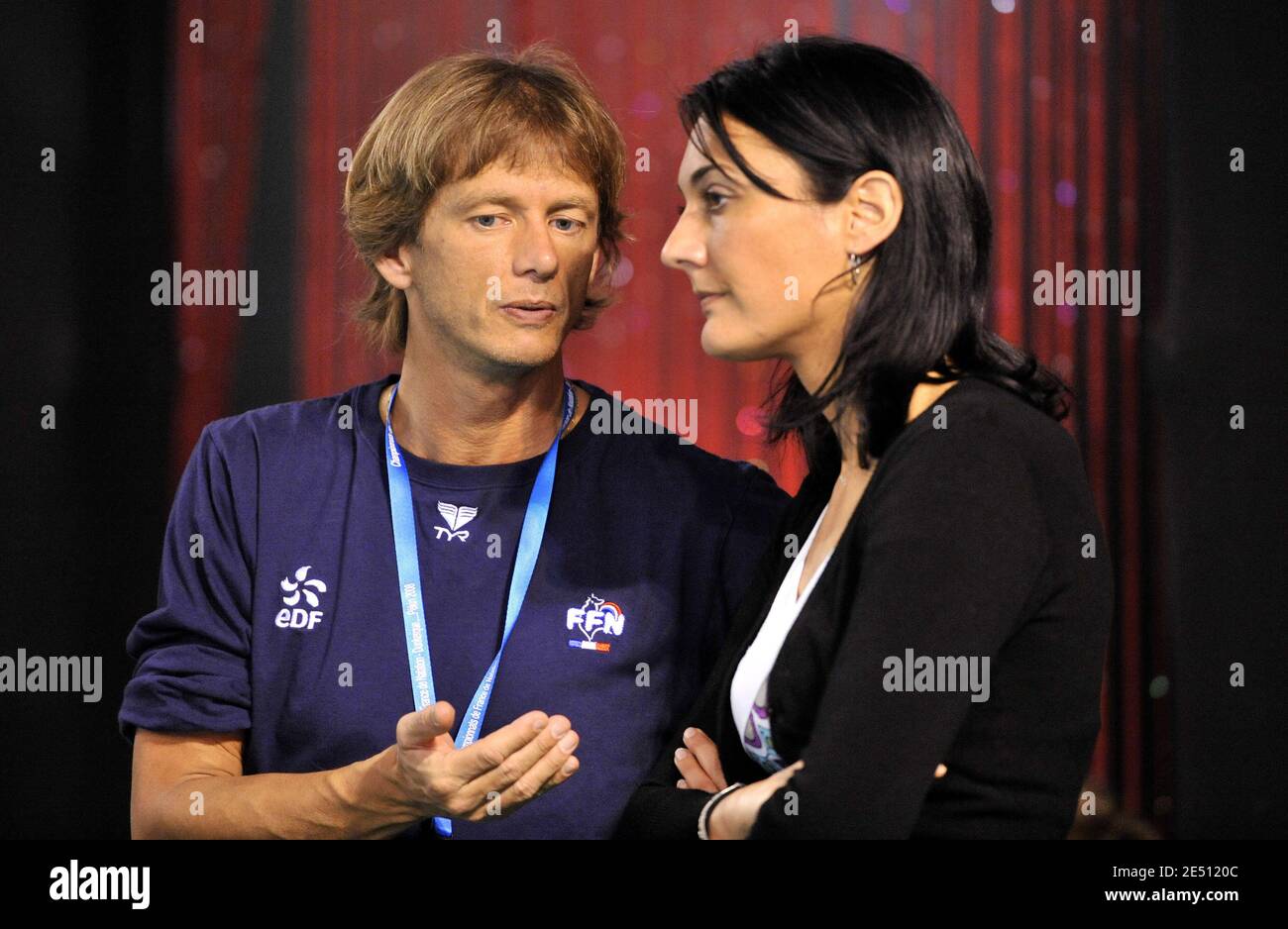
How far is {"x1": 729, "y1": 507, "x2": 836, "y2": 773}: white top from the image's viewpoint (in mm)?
1718

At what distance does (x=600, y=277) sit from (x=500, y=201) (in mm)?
359

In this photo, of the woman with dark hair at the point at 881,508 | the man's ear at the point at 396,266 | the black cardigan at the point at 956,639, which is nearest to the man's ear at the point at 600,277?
the man's ear at the point at 396,266

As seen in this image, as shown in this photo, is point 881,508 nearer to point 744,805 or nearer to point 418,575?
point 744,805

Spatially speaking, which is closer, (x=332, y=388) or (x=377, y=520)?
A: (x=377, y=520)

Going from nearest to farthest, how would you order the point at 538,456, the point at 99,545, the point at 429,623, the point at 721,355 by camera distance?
the point at 721,355 < the point at 429,623 < the point at 538,456 < the point at 99,545

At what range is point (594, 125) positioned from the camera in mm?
2395

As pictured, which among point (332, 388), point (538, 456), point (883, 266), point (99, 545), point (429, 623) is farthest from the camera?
point (332, 388)

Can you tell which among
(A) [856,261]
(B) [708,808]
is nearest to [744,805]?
(B) [708,808]

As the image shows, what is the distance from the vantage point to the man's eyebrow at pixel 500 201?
231 centimetres

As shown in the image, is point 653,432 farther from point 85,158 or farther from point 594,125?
point 85,158

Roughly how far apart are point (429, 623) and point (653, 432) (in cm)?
51

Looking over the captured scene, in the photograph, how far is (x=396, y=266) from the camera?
247 cm
